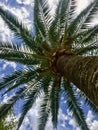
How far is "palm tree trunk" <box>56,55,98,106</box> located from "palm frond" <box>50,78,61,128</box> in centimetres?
280

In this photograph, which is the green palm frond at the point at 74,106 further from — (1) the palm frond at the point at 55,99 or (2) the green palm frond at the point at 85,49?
(2) the green palm frond at the point at 85,49

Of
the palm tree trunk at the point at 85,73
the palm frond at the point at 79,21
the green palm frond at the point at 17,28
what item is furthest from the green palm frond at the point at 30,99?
the palm tree trunk at the point at 85,73

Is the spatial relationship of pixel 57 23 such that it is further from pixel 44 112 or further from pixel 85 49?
pixel 44 112

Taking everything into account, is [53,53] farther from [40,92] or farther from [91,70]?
[91,70]

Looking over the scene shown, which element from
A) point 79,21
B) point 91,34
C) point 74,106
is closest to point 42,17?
point 79,21

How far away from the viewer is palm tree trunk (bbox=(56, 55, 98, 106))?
6605 millimetres

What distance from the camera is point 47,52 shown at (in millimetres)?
11812

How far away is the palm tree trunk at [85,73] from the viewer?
21.7 ft

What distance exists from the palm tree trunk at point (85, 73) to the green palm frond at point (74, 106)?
3656mm

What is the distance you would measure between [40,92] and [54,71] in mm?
2082

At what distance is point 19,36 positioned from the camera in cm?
1283

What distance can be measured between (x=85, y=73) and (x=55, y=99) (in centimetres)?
617

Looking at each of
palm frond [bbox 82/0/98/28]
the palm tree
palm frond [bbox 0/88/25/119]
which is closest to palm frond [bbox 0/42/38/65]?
the palm tree

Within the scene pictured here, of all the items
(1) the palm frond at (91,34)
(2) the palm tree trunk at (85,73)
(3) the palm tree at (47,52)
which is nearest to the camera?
(2) the palm tree trunk at (85,73)
